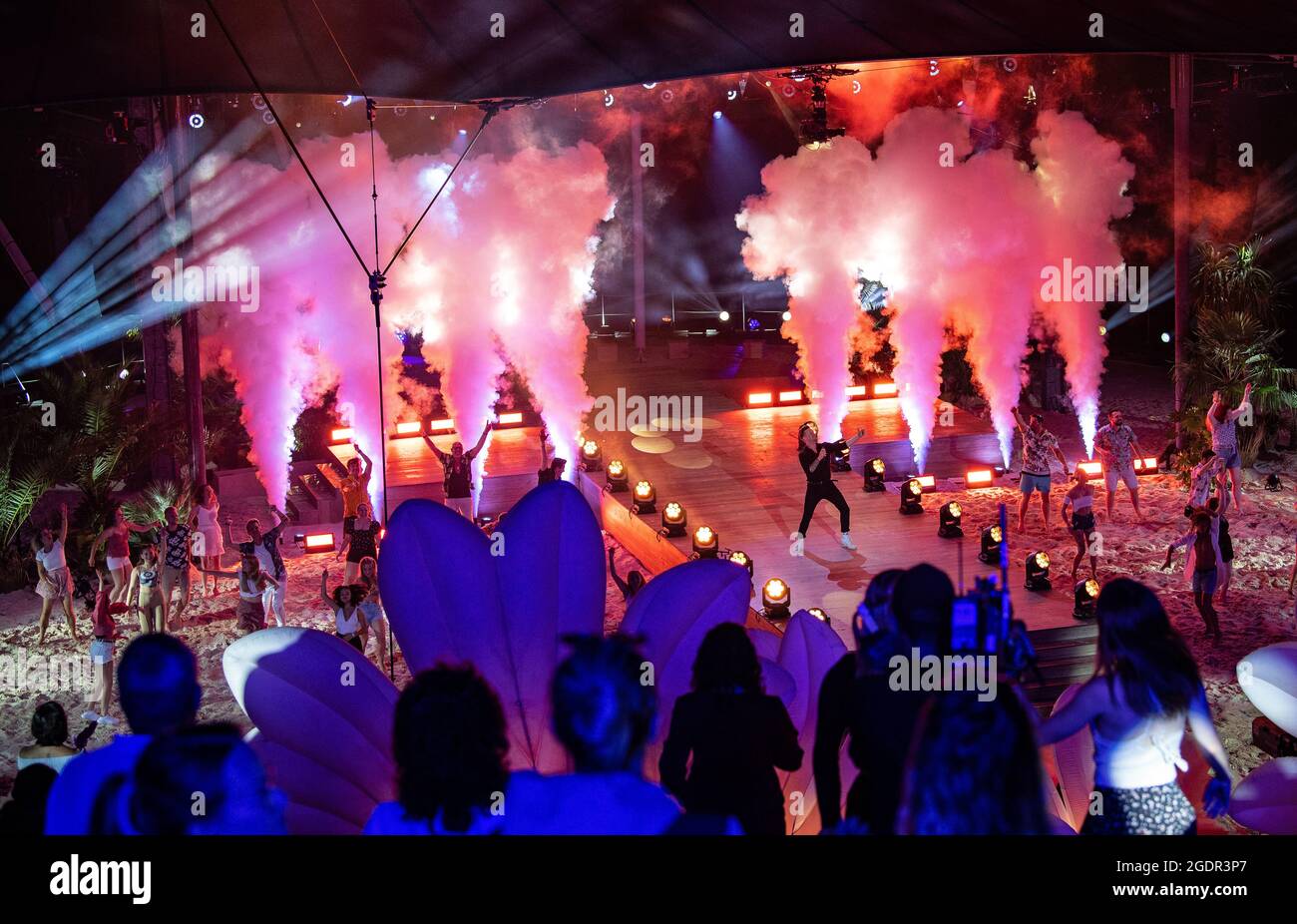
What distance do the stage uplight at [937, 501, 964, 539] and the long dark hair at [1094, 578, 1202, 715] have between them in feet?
29.3

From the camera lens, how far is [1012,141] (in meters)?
22.0

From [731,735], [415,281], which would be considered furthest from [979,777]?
[415,281]

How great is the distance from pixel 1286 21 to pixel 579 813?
8.41 meters

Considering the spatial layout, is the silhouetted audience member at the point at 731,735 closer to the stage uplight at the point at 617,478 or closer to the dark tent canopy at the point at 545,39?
the dark tent canopy at the point at 545,39

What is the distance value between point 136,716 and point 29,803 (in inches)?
18.1

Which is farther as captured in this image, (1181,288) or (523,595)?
(1181,288)

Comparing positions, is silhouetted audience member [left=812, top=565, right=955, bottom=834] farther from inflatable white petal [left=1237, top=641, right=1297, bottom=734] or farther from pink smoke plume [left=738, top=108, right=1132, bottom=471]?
pink smoke plume [left=738, top=108, right=1132, bottom=471]

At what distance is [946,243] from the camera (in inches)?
669

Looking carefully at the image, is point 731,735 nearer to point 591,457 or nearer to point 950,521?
point 950,521

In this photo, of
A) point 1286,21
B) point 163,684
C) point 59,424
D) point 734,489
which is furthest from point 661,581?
point 59,424

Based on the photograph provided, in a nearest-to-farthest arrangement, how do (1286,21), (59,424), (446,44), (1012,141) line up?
(1286,21) < (446,44) < (59,424) < (1012,141)

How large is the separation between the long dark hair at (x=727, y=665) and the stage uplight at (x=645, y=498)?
32.8 ft

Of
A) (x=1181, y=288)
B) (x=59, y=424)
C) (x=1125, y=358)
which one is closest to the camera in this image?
(x=59, y=424)

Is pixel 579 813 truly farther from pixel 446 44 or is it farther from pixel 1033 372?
pixel 1033 372
